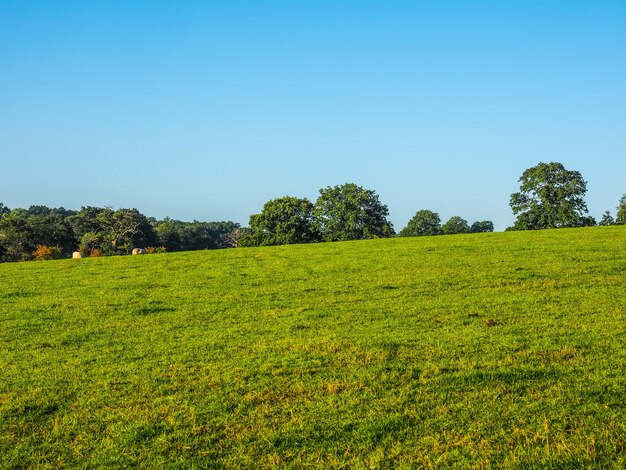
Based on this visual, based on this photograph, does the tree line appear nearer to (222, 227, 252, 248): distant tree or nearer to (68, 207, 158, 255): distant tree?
(68, 207, 158, 255): distant tree

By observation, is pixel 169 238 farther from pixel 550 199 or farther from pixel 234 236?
pixel 550 199

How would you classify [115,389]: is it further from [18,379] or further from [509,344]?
[509,344]

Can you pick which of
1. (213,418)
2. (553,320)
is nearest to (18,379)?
(213,418)

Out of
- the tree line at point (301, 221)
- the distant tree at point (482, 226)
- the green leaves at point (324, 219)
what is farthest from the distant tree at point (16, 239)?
the distant tree at point (482, 226)

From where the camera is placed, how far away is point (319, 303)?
21719 mm

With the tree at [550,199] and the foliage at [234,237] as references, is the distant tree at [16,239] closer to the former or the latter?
the foliage at [234,237]

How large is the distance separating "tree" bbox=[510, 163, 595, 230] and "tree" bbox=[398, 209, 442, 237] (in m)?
39.9

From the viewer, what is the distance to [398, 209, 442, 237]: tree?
121375mm

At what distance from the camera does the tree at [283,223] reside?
279ft

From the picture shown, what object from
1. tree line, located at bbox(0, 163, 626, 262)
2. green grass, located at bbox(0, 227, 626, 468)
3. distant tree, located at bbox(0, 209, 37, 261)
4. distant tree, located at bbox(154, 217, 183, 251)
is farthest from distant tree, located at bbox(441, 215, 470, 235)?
green grass, located at bbox(0, 227, 626, 468)

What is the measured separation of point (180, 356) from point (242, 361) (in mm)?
1936

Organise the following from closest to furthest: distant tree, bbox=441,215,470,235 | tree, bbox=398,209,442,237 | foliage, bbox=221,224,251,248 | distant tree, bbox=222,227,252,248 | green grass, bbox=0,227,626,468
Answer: green grass, bbox=0,227,626,468 → tree, bbox=398,209,442,237 → distant tree, bbox=222,227,252,248 → foliage, bbox=221,224,251,248 → distant tree, bbox=441,215,470,235

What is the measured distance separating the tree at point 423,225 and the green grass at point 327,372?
94299 millimetres

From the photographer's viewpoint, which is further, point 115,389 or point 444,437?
point 115,389
